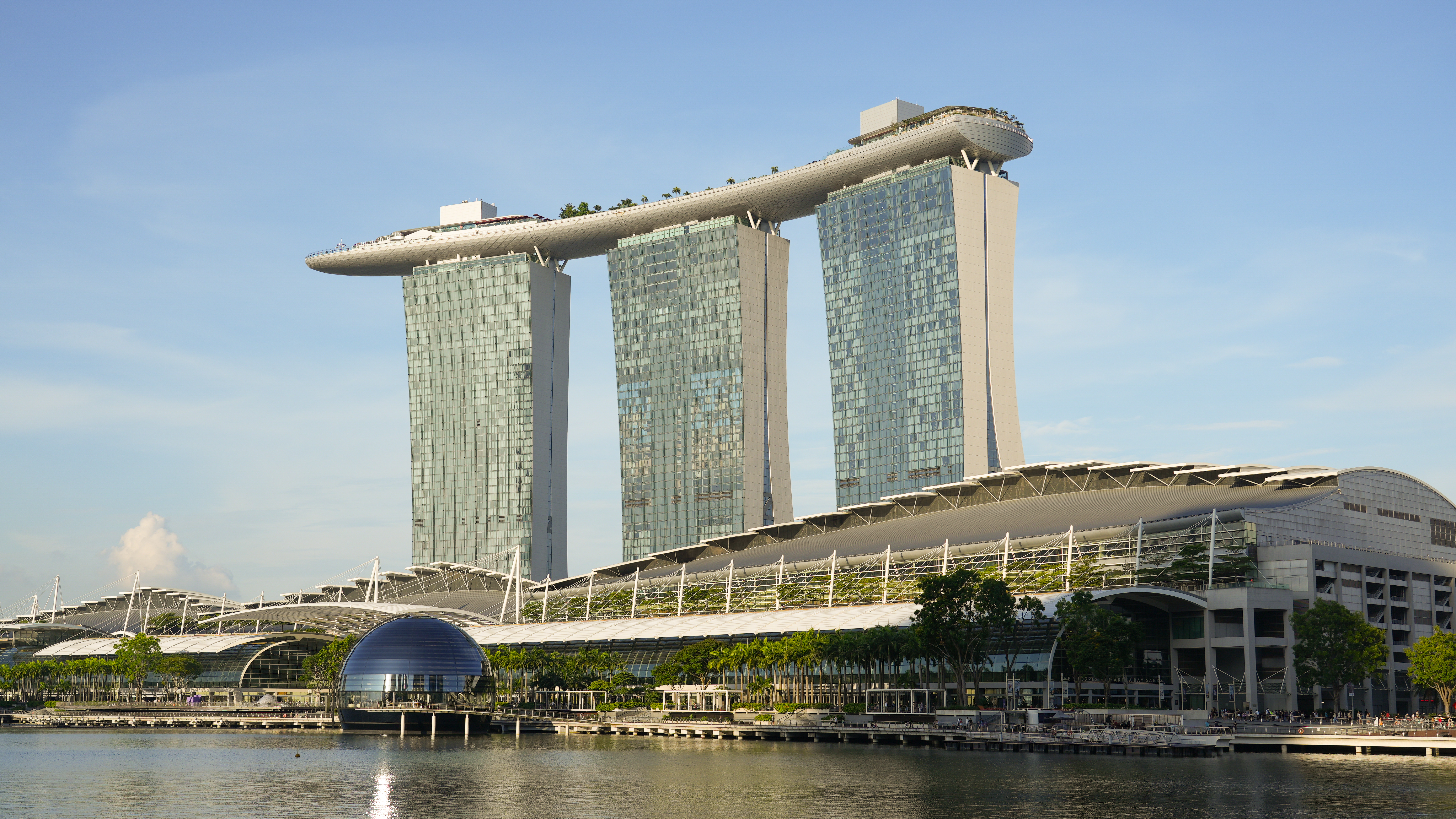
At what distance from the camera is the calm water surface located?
67.5 m

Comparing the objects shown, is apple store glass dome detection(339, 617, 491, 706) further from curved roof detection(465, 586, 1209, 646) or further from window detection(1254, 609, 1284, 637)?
window detection(1254, 609, 1284, 637)

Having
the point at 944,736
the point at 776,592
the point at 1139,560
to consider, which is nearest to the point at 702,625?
the point at 776,592

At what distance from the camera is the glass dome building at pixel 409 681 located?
466 feet

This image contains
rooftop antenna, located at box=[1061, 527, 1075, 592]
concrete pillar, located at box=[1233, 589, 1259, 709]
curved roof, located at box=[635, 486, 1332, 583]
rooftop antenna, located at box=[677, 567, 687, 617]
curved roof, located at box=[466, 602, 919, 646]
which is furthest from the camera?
rooftop antenna, located at box=[677, 567, 687, 617]

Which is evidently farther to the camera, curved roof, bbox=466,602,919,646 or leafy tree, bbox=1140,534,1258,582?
Result: curved roof, bbox=466,602,919,646

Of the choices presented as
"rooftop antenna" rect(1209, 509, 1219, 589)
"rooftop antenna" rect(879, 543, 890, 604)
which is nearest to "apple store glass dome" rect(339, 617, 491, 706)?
"rooftop antenna" rect(879, 543, 890, 604)

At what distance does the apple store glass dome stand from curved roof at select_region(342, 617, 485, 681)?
46 millimetres

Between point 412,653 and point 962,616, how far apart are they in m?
54.8

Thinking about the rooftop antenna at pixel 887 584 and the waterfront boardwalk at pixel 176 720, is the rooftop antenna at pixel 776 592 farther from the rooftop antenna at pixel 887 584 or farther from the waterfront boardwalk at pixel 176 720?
the waterfront boardwalk at pixel 176 720

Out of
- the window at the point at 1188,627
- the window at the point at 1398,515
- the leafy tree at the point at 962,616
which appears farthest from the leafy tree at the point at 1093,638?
the window at the point at 1398,515

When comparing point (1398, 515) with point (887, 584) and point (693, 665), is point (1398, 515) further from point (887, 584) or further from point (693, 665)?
point (693, 665)

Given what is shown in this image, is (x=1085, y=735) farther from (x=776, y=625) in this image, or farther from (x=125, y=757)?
(x=125, y=757)

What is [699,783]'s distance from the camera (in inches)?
3191


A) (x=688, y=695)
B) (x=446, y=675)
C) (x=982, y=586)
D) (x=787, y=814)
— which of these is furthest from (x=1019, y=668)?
(x=787, y=814)
